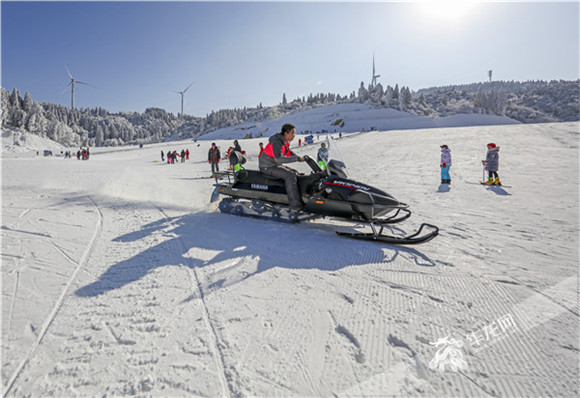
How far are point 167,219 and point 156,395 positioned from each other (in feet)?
14.3

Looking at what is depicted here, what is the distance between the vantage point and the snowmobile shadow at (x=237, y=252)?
3.24m

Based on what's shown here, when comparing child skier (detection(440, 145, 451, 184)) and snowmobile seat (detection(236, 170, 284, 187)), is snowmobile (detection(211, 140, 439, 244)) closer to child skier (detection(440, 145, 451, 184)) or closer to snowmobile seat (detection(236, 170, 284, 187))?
snowmobile seat (detection(236, 170, 284, 187))

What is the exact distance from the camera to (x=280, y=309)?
2574mm

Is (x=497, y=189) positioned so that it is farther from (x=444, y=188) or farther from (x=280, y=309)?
(x=280, y=309)

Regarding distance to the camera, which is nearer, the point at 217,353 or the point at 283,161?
the point at 217,353

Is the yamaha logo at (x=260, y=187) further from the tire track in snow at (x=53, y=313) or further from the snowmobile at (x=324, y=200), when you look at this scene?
the tire track in snow at (x=53, y=313)

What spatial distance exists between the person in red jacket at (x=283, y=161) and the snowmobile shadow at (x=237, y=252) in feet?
2.00

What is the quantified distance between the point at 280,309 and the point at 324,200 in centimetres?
261

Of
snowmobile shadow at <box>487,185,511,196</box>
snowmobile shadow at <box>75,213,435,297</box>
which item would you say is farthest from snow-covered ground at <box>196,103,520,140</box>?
snowmobile shadow at <box>75,213,435,297</box>

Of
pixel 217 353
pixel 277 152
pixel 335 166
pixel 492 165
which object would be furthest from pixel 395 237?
pixel 492 165

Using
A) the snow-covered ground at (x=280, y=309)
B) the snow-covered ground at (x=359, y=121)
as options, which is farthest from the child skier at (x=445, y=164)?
the snow-covered ground at (x=359, y=121)

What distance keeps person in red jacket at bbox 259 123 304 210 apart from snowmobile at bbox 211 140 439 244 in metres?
0.15

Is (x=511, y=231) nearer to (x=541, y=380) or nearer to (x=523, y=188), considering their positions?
(x=541, y=380)

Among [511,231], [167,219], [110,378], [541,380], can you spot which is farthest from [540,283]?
[167,219]
